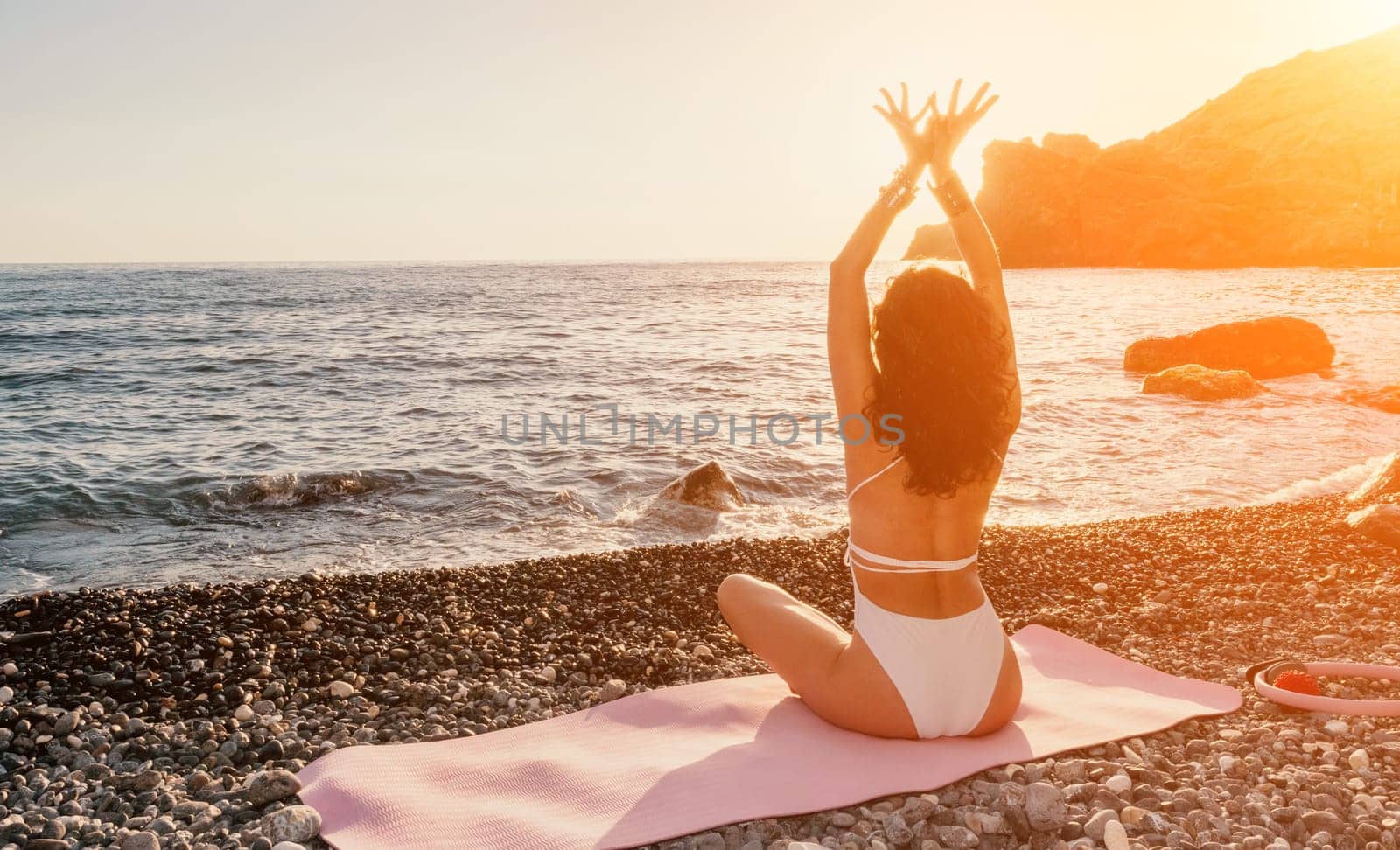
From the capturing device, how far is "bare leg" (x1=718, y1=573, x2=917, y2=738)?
3779mm

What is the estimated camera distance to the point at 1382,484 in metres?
8.11

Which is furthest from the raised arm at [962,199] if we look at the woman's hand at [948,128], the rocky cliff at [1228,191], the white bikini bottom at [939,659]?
the rocky cliff at [1228,191]

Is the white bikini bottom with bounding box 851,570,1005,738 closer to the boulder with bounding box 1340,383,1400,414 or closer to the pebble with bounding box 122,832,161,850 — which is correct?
the pebble with bounding box 122,832,161,850

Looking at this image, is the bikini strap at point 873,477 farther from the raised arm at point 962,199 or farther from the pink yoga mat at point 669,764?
the pink yoga mat at point 669,764

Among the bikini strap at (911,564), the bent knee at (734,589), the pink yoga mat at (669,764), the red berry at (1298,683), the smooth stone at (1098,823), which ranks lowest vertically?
the pink yoga mat at (669,764)

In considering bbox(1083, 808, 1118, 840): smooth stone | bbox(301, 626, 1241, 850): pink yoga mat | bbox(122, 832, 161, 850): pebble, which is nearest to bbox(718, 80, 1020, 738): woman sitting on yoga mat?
bbox(301, 626, 1241, 850): pink yoga mat

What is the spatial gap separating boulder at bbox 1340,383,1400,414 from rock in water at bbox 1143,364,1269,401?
1443 millimetres

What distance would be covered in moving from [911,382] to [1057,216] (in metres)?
84.5

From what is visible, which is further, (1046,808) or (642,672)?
(642,672)

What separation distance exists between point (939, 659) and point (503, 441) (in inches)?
403

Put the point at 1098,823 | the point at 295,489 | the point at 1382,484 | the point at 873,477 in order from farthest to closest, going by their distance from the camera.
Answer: the point at 295,489, the point at 1382,484, the point at 873,477, the point at 1098,823

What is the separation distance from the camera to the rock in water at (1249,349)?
18.1m

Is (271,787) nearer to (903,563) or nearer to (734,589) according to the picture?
(734,589)

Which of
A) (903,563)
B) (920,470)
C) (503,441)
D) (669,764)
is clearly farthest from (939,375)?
(503,441)
